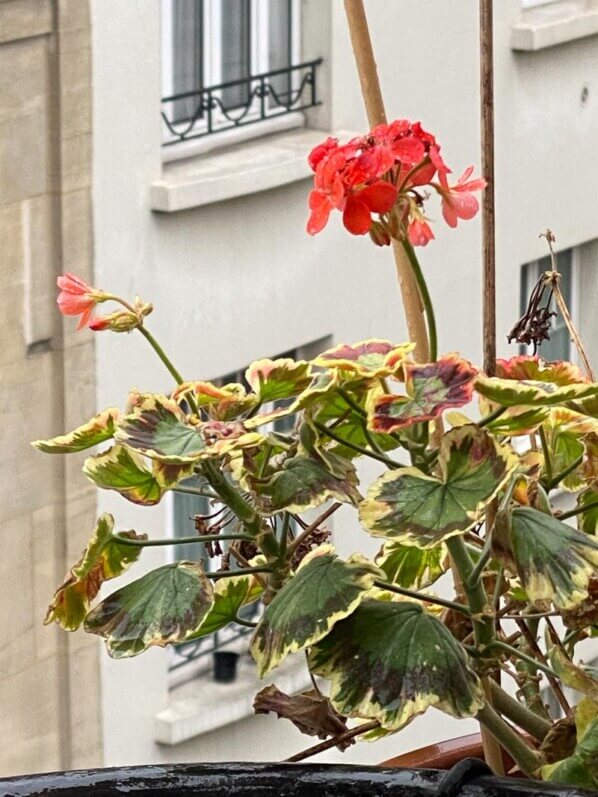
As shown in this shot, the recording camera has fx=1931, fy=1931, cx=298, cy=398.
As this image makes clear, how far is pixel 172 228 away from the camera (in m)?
5.10

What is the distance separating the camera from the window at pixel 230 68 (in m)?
5.29

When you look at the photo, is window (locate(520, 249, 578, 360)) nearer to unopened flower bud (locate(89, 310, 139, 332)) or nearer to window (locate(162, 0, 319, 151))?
window (locate(162, 0, 319, 151))

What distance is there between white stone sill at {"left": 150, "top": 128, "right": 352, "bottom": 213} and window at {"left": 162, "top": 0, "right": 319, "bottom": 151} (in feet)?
0.23

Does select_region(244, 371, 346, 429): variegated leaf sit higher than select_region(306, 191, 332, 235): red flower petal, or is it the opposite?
select_region(306, 191, 332, 235): red flower petal

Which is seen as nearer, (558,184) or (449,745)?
(449,745)

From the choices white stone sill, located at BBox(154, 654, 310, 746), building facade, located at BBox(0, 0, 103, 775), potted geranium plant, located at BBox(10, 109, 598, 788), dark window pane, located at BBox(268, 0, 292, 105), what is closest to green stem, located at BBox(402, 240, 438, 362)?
potted geranium plant, located at BBox(10, 109, 598, 788)

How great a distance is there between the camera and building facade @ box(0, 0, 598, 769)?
4.97m

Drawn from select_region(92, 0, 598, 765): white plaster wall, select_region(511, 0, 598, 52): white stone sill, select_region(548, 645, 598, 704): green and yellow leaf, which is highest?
select_region(511, 0, 598, 52): white stone sill

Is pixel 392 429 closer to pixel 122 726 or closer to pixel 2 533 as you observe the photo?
pixel 2 533

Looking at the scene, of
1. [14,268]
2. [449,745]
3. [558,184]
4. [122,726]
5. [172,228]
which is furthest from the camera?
[558,184]

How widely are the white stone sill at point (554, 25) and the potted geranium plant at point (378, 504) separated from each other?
5728 millimetres

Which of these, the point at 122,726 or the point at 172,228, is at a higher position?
the point at 172,228

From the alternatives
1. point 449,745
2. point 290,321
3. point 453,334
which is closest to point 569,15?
point 453,334

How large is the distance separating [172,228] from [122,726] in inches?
57.1
